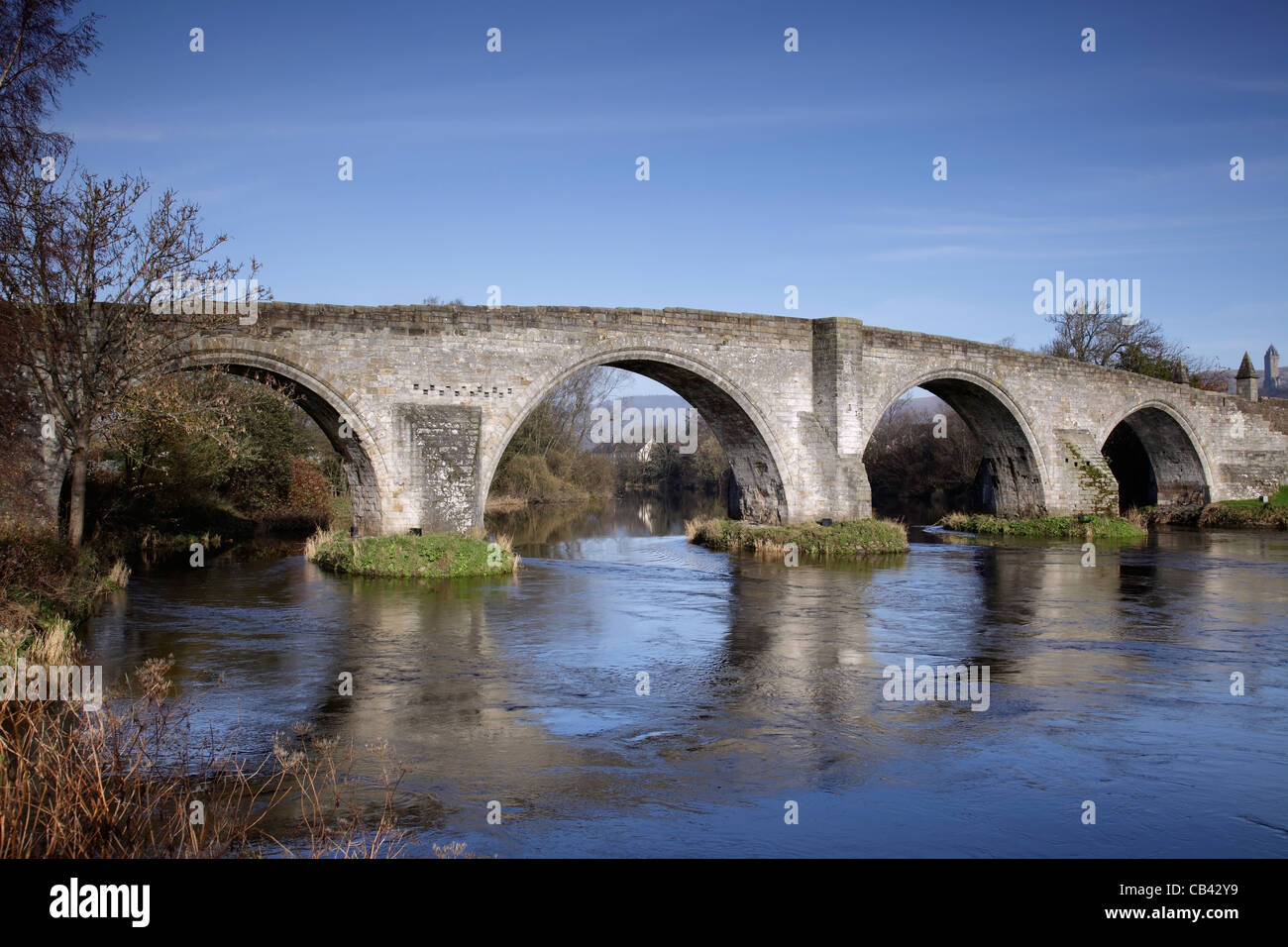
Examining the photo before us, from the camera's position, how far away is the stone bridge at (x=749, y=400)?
18.0 meters

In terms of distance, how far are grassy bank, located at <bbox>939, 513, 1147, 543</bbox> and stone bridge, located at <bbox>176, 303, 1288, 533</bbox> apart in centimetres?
93

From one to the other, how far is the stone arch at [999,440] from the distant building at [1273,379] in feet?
314

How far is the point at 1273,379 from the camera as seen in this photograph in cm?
11506

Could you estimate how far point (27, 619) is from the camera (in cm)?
1022

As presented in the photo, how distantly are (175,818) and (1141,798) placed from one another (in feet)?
19.5

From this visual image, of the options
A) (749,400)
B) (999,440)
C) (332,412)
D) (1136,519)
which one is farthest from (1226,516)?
(332,412)

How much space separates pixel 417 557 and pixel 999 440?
18256mm

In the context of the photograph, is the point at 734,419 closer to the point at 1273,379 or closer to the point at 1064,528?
the point at 1064,528

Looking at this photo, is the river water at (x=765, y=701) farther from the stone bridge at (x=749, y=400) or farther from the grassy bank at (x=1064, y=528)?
the grassy bank at (x=1064, y=528)

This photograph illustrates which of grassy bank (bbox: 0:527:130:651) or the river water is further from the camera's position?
grassy bank (bbox: 0:527:130:651)

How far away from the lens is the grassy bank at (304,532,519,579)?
17.0 m

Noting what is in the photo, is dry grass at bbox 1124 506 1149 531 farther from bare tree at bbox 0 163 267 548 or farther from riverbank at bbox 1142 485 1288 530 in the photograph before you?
bare tree at bbox 0 163 267 548

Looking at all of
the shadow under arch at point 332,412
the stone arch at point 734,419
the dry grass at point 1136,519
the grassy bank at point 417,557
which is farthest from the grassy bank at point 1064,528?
the shadow under arch at point 332,412

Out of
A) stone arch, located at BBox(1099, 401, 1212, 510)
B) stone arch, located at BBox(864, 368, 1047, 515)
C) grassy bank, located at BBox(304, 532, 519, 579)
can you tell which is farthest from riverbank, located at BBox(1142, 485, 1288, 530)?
grassy bank, located at BBox(304, 532, 519, 579)
